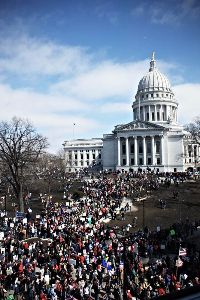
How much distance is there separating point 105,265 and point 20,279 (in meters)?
4.64

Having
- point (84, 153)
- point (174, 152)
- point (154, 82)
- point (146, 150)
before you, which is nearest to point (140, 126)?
point (146, 150)

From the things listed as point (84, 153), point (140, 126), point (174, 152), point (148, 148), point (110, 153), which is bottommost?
point (174, 152)

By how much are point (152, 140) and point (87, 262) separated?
79.2 m

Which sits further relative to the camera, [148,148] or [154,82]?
[154,82]

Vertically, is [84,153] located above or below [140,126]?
below

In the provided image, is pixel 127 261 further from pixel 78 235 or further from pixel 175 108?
pixel 175 108

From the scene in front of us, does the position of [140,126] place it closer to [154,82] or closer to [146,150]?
[146,150]

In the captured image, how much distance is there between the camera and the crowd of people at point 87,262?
16422mm

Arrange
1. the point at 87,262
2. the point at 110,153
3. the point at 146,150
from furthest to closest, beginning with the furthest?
the point at 110,153
the point at 146,150
the point at 87,262

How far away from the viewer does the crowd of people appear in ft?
53.9

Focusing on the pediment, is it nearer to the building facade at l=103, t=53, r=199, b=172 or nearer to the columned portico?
the building facade at l=103, t=53, r=199, b=172

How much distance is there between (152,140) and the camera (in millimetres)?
97500

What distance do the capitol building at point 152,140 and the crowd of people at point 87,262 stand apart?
65.9m

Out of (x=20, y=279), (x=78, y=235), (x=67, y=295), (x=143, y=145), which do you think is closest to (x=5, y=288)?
(x=20, y=279)
